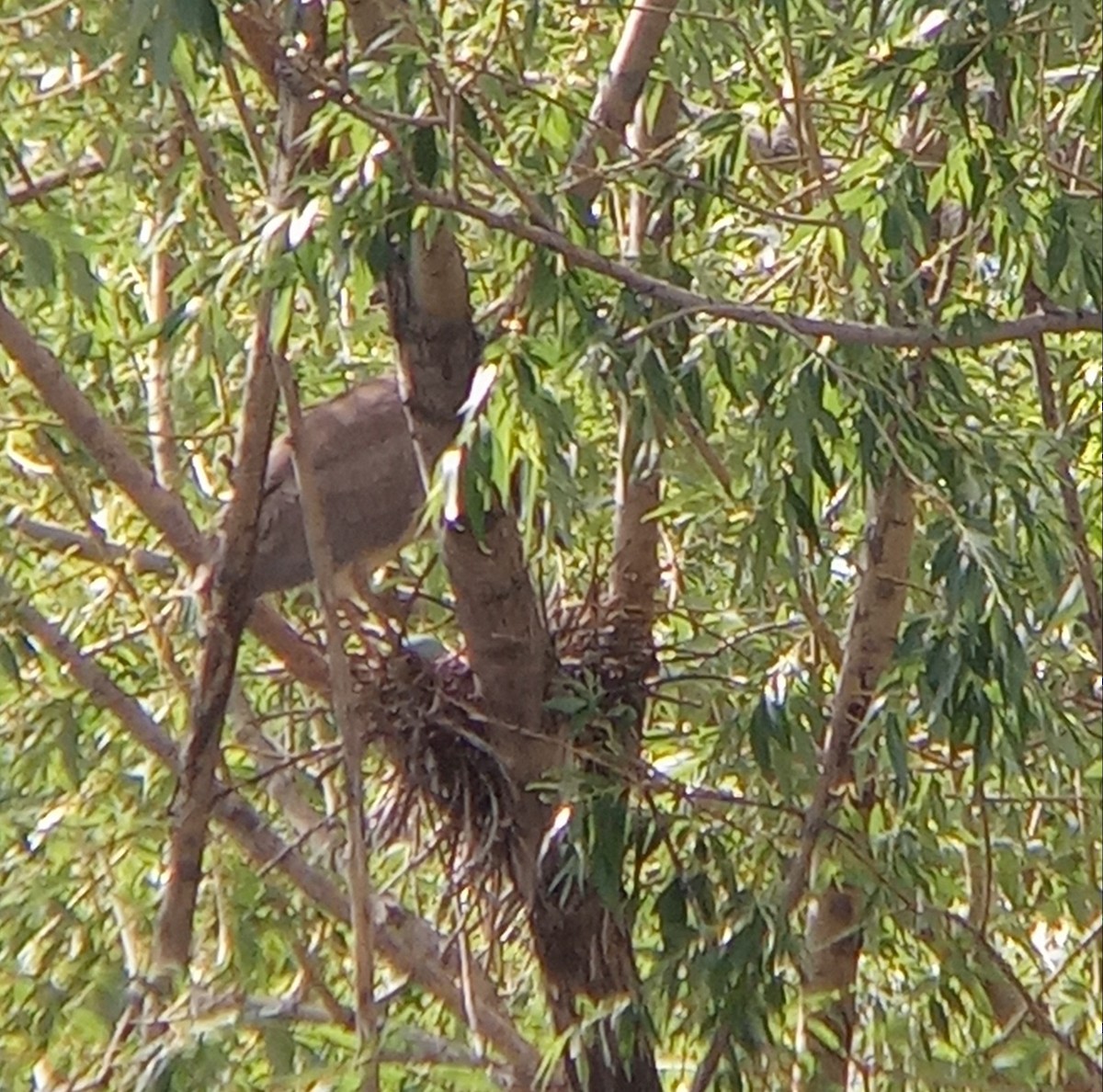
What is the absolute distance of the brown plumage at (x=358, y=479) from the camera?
3.89 metres

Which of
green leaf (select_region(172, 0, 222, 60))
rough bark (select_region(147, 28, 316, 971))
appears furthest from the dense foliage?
rough bark (select_region(147, 28, 316, 971))

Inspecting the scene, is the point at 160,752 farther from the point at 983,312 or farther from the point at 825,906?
the point at 983,312

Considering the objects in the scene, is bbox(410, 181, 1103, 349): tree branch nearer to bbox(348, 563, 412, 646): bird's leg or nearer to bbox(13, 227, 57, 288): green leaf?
bbox(13, 227, 57, 288): green leaf

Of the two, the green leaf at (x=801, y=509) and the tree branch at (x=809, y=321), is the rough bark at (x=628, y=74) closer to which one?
the tree branch at (x=809, y=321)

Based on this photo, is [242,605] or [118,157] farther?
[118,157]

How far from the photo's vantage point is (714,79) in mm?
3494

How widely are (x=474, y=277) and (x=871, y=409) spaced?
989 millimetres

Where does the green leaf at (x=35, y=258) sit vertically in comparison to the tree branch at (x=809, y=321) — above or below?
above

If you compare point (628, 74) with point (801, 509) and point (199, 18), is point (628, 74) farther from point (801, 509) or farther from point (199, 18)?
point (199, 18)

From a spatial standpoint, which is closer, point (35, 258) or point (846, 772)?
point (35, 258)

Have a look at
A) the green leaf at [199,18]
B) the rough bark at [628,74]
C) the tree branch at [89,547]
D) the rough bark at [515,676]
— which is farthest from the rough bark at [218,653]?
the green leaf at [199,18]

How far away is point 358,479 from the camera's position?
4074mm

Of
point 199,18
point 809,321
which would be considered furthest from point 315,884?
point 199,18

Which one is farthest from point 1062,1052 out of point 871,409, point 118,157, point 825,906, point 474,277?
point 118,157
